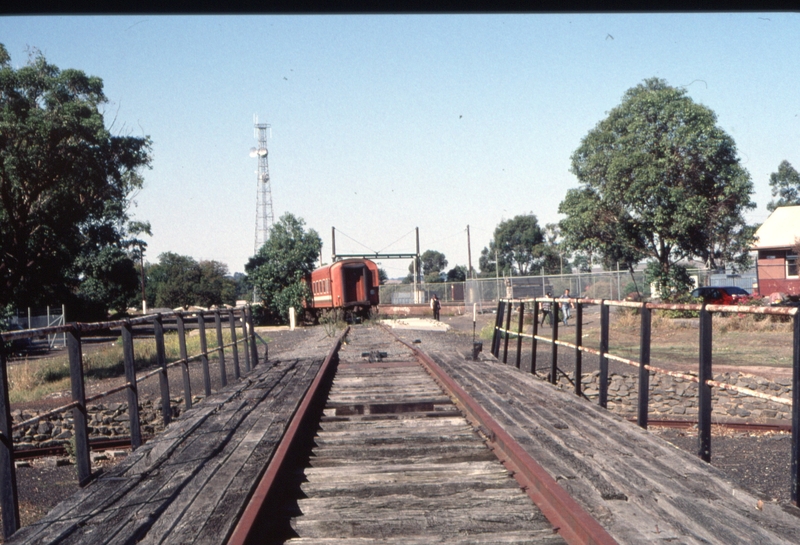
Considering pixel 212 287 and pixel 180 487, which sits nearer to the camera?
pixel 180 487

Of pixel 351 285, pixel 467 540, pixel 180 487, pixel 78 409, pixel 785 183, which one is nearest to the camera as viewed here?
pixel 467 540

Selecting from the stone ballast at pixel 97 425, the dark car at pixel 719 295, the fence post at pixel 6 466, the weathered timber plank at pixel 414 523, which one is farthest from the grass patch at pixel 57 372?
the dark car at pixel 719 295

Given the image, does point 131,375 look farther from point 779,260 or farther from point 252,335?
point 779,260

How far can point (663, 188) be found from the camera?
32.0 m

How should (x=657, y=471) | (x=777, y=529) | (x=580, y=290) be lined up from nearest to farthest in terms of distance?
(x=777, y=529) → (x=657, y=471) → (x=580, y=290)

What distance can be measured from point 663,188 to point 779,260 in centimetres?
1683

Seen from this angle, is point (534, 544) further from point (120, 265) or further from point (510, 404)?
point (120, 265)

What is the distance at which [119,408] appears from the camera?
48.6 feet

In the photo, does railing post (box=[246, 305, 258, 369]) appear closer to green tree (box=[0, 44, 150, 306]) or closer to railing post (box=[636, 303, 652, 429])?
railing post (box=[636, 303, 652, 429])

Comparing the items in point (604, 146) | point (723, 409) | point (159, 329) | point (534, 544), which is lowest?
point (723, 409)

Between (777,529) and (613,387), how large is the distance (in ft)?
38.2

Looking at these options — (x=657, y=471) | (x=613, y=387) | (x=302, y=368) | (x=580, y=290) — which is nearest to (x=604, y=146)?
(x=580, y=290)

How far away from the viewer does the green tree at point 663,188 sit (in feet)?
105

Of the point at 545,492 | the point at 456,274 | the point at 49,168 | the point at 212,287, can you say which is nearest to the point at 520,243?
the point at 456,274
